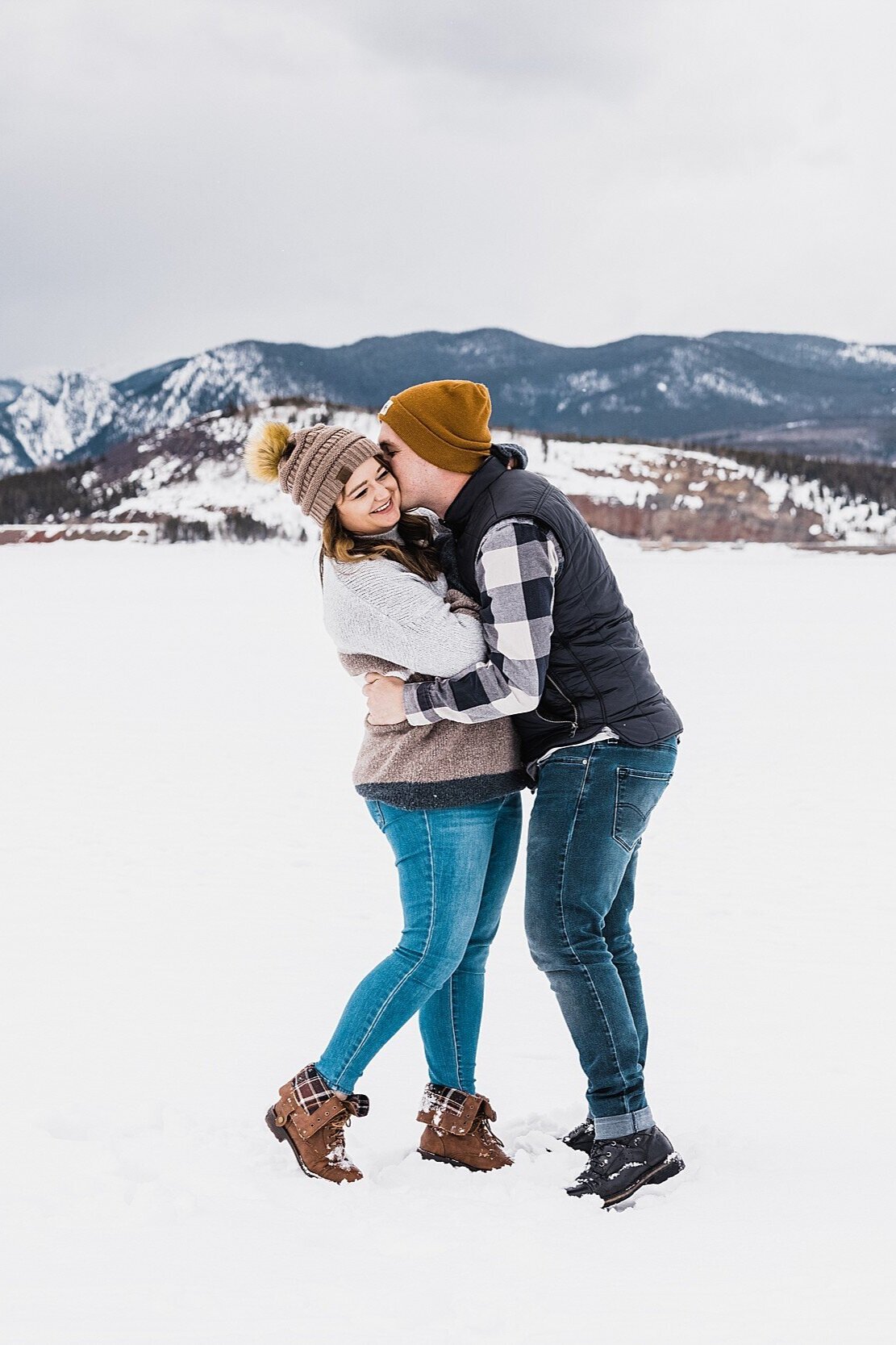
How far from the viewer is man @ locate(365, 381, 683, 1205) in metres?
2.73

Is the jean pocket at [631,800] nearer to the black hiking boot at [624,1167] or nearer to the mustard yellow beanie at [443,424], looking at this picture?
the black hiking boot at [624,1167]

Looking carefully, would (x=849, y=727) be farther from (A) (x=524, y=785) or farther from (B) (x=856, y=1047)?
(A) (x=524, y=785)

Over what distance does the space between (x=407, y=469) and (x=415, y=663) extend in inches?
20.4

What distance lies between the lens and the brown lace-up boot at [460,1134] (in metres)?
3.05

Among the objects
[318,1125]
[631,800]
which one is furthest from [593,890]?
[318,1125]

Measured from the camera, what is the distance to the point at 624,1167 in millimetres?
2881

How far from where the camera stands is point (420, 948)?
2871mm

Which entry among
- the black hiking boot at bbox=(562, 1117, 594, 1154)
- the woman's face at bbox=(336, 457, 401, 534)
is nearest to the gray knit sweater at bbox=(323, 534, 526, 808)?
the woman's face at bbox=(336, 457, 401, 534)

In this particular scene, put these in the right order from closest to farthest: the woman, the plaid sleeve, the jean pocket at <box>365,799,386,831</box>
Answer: the plaid sleeve
the woman
the jean pocket at <box>365,799,386,831</box>

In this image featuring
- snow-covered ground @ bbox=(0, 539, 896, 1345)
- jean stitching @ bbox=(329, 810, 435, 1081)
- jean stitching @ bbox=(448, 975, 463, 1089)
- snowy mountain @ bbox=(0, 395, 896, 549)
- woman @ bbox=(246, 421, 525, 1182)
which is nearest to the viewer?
snow-covered ground @ bbox=(0, 539, 896, 1345)

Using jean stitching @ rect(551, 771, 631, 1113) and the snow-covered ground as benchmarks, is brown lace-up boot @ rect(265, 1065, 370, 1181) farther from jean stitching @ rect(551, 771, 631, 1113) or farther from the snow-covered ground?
jean stitching @ rect(551, 771, 631, 1113)

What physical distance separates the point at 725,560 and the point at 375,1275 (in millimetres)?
54092

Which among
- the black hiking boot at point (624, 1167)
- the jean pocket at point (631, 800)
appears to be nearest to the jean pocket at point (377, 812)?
the jean pocket at point (631, 800)

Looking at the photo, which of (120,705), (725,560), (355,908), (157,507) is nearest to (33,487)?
(157,507)
